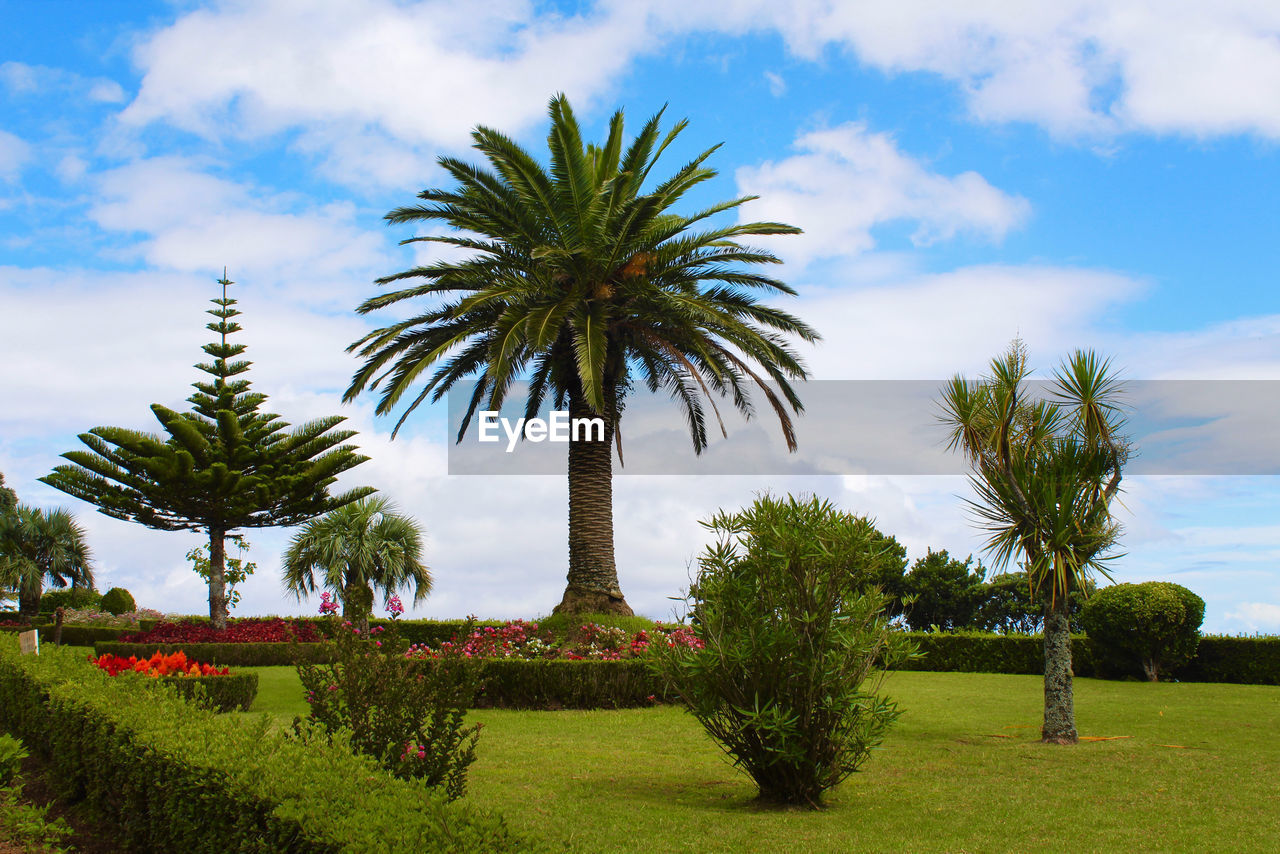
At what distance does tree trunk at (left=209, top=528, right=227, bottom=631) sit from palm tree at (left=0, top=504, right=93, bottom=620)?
34.8 ft

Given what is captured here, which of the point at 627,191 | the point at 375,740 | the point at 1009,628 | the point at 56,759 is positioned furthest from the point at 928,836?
the point at 1009,628

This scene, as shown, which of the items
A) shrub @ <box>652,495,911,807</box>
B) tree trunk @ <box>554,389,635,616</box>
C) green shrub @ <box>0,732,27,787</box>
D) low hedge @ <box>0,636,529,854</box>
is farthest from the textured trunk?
tree trunk @ <box>554,389,635,616</box>

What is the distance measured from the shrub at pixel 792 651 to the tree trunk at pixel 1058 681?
442 centimetres

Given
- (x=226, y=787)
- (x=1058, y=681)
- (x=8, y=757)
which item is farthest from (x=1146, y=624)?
(x=8, y=757)

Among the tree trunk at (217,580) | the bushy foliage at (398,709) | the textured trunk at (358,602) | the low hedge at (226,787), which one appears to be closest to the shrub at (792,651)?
the bushy foliage at (398,709)

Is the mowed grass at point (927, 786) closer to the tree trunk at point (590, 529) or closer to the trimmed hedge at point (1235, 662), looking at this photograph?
the tree trunk at point (590, 529)

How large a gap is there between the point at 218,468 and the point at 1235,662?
75.0 feet

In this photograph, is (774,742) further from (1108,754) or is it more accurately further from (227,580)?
(227,580)

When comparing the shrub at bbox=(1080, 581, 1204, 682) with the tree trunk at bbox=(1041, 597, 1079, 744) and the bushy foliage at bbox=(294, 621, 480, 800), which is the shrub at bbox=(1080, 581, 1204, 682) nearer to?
the tree trunk at bbox=(1041, 597, 1079, 744)

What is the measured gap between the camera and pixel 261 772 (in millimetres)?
3982

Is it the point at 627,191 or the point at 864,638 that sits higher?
the point at 627,191

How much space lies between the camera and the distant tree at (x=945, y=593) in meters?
32.0

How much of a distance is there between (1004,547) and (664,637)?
17.1 feet

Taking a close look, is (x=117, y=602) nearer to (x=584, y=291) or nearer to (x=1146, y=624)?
(x=584, y=291)
